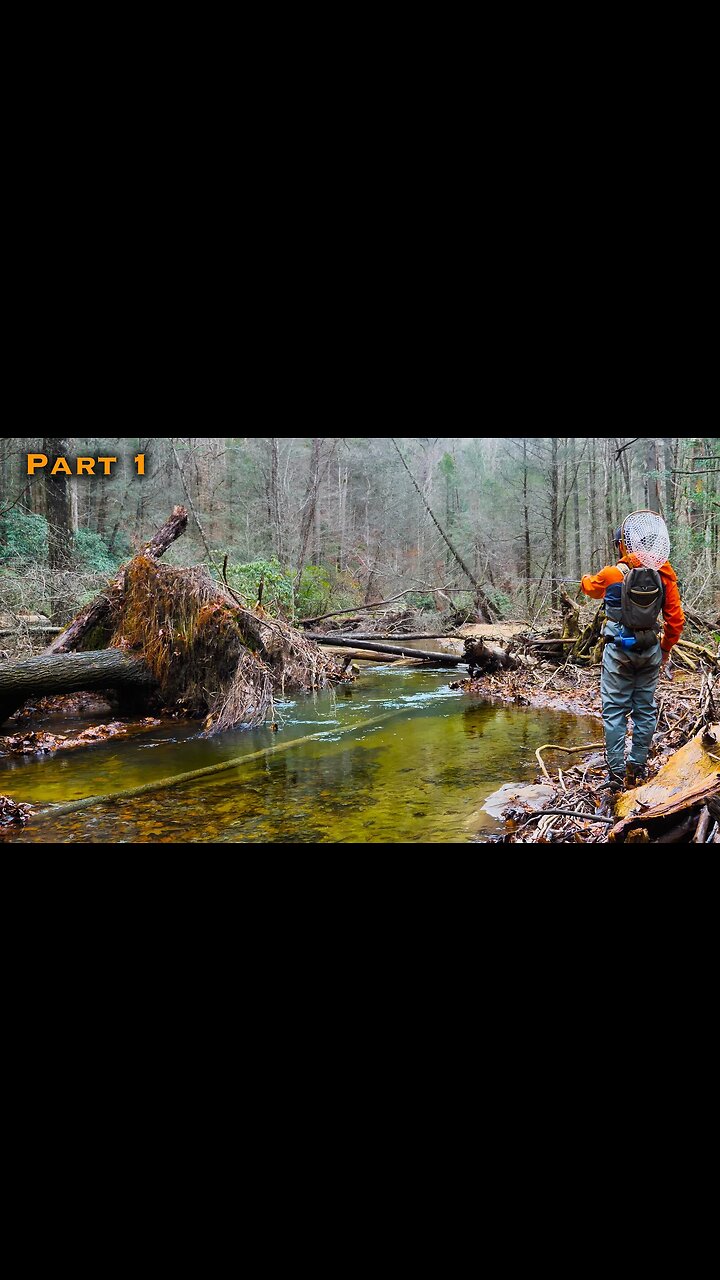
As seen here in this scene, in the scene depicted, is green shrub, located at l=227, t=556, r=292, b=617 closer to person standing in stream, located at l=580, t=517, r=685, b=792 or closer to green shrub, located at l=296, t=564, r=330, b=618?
green shrub, located at l=296, t=564, r=330, b=618

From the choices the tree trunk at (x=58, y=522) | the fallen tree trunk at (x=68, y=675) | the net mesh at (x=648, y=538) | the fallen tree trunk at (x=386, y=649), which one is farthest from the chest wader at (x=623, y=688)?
the tree trunk at (x=58, y=522)

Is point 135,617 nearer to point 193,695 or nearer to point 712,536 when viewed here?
point 193,695

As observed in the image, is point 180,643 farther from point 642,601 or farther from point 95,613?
point 642,601

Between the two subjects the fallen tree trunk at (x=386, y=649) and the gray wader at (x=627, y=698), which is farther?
the fallen tree trunk at (x=386, y=649)

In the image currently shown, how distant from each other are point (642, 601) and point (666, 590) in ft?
0.78

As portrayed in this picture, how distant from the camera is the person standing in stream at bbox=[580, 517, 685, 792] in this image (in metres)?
4.12

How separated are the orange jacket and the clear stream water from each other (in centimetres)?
153

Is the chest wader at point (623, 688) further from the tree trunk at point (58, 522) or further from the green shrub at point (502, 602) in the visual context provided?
the green shrub at point (502, 602)

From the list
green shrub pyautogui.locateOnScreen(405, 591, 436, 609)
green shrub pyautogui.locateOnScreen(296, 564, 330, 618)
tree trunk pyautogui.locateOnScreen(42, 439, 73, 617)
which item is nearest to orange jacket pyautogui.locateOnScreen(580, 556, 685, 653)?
tree trunk pyautogui.locateOnScreen(42, 439, 73, 617)

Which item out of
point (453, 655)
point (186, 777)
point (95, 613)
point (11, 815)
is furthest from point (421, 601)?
point (11, 815)

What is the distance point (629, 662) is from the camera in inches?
165

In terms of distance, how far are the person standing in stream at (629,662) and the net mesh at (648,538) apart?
4 cm

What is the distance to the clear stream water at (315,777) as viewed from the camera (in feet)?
13.4

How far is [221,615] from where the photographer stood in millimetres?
7633
